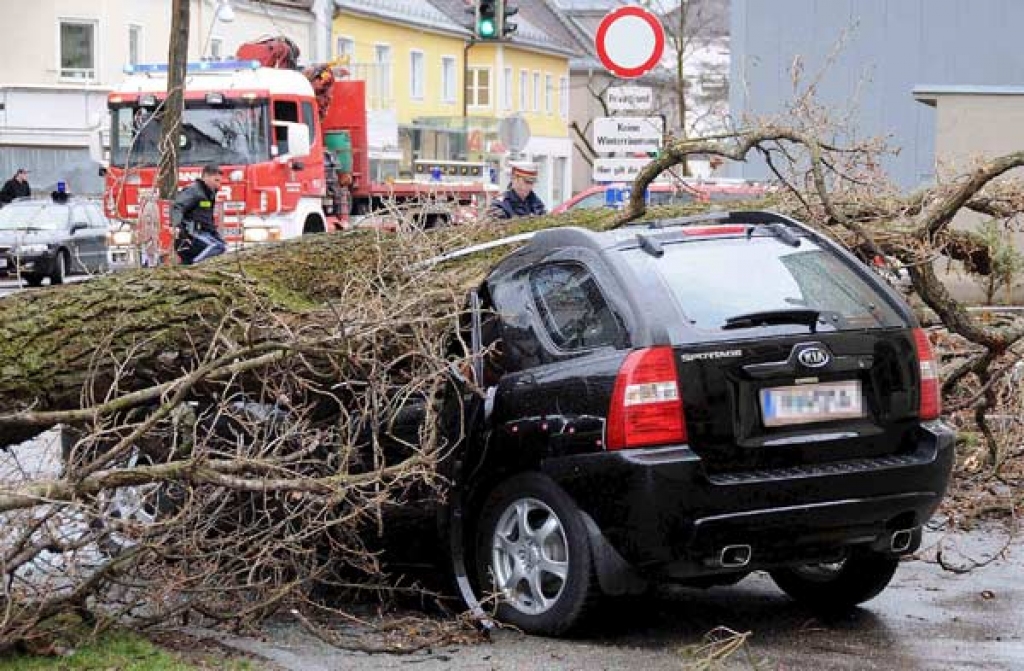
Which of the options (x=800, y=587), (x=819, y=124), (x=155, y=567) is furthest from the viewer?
(x=819, y=124)

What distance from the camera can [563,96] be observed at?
80.1m

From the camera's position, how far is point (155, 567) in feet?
22.2

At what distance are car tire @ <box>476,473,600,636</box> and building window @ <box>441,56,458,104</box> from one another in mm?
61583

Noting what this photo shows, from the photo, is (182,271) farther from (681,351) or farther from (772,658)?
(772,658)

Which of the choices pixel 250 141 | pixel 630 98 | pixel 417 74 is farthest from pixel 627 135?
pixel 417 74

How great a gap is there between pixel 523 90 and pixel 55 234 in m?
45.3

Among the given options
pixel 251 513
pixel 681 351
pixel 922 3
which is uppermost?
pixel 922 3

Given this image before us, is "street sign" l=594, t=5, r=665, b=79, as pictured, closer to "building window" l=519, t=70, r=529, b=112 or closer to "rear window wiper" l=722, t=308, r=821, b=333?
"rear window wiper" l=722, t=308, r=821, b=333

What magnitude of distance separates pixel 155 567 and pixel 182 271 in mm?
1513

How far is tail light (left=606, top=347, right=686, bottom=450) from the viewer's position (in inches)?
256

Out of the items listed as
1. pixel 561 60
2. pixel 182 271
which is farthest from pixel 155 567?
pixel 561 60

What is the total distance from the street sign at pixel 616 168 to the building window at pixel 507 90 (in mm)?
56730

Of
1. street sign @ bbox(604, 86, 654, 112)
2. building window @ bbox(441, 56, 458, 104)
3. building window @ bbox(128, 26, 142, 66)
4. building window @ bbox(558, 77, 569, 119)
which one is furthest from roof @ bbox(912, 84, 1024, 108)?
building window @ bbox(558, 77, 569, 119)

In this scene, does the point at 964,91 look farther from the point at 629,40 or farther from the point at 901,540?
the point at 901,540
